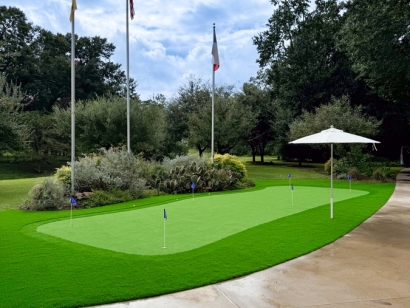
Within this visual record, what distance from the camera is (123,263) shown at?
5379 mm

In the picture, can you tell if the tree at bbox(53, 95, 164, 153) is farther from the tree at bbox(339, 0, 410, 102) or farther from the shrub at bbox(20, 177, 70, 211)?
the tree at bbox(339, 0, 410, 102)

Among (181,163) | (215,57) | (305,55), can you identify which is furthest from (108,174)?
(305,55)

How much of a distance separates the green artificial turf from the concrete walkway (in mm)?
236

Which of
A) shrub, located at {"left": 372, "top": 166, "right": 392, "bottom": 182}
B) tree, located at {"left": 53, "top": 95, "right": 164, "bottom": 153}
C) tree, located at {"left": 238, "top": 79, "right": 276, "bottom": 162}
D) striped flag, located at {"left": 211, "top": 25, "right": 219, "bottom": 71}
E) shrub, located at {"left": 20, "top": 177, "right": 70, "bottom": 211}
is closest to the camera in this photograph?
shrub, located at {"left": 20, "top": 177, "right": 70, "bottom": 211}

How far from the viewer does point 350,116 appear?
21797 millimetres

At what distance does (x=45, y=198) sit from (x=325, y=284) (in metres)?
8.59

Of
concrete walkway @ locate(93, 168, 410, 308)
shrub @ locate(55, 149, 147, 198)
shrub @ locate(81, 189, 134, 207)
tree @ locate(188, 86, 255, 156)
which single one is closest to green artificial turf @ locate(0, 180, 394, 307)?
concrete walkway @ locate(93, 168, 410, 308)

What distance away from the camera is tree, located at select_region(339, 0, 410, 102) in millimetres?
17141

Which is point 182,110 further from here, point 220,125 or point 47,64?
point 47,64

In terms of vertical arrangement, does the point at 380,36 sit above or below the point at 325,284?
above

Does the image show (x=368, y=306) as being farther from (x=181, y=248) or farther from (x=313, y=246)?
(x=181, y=248)

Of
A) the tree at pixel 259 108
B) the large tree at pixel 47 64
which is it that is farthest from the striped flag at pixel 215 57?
the large tree at pixel 47 64

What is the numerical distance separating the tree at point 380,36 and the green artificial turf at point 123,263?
41.4 feet

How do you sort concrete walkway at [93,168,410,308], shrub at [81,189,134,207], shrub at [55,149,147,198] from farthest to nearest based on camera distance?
shrub at [55,149,147,198] → shrub at [81,189,134,207] → concrete walkway at [93,168,410,308]
